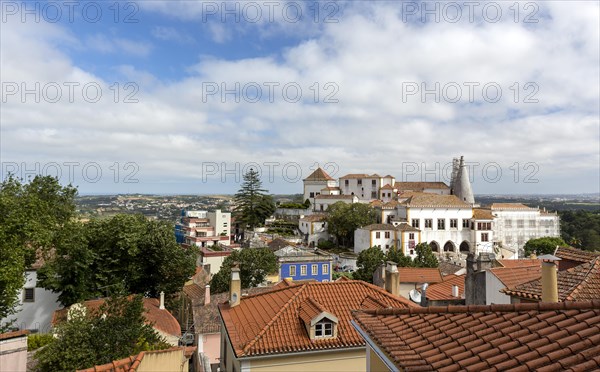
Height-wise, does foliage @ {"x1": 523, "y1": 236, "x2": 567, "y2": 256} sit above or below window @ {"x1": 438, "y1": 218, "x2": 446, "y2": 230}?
below

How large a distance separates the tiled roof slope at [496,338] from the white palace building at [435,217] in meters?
47.3

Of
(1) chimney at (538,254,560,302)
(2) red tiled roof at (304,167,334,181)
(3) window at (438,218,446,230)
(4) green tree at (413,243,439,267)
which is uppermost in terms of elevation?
(2) red tiled roof at (304,167,334,181)

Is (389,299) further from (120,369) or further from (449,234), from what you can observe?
(449,234)

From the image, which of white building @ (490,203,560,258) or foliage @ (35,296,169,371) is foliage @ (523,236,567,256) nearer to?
white building @ (490,203,560,258)

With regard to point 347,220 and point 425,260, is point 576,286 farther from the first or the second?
point 347,220

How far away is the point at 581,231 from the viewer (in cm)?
10081

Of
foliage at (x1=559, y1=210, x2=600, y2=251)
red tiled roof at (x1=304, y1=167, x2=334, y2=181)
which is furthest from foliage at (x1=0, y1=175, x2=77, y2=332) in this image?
foliage at (x1=559, y1=210, x2=600, y2=251)

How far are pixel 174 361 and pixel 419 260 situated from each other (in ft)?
139

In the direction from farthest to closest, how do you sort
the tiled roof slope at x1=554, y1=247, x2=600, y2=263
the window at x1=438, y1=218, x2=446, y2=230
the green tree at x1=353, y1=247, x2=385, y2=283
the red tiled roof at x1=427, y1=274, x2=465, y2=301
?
the window at x1=438, y1=218, x2=446, y2=230 < the green tree at x1=353, y1=247, x2=385, y2=283 < the red tiled roof at x1=427, y1=274, x2=465, y2=301 < the tiled roof slope at x1=554, y1=247, x2=600, y2=263

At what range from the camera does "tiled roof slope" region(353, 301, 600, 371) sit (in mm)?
3428

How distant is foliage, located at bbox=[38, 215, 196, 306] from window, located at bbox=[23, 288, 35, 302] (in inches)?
33.1

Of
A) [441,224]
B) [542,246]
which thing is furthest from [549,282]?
[542,246]

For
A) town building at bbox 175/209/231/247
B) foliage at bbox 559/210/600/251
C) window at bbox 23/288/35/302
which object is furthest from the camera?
foliage at bbox 559/210/600/251

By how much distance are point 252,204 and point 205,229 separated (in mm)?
13078
